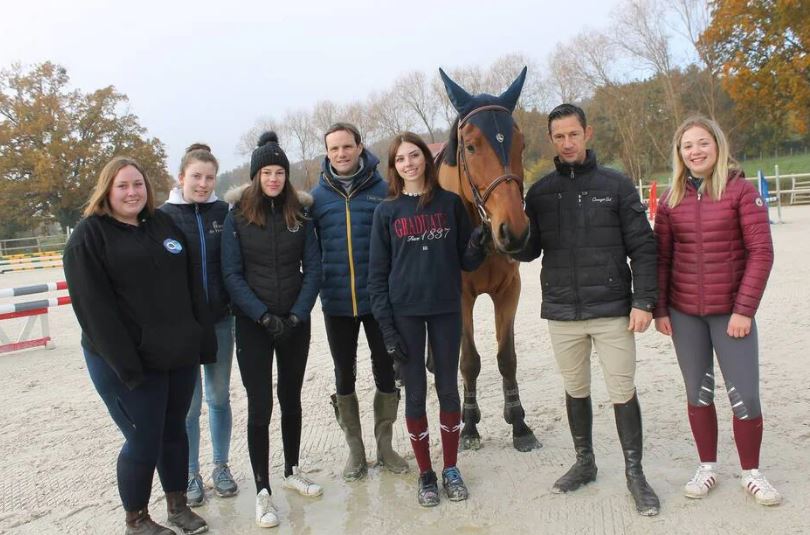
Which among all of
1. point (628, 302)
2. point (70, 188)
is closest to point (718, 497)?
point (628, 302)

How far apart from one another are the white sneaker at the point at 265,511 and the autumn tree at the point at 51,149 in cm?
3563

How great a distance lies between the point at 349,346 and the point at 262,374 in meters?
0.57

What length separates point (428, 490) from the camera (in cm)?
324

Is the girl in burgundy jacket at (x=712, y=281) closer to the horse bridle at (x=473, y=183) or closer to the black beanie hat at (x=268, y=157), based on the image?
the horse bridle at (x=473, y=183)

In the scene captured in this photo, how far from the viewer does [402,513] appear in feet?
10.3

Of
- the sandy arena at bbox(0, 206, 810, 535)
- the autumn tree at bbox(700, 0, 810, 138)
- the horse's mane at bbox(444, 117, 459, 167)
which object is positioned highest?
the autumn tree at bbox(700, 0, 810, 138)

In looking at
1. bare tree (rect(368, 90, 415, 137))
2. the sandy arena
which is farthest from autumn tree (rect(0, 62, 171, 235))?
the sandy arena

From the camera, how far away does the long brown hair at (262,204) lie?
3.22 metres

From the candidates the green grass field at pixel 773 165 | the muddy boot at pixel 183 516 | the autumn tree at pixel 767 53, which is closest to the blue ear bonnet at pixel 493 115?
the muddy boot at pixel 183 516

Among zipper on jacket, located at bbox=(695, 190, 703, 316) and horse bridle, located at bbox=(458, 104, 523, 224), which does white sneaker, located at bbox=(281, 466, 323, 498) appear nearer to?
horse bridle, located at bbox=(458, 104, 523, 224)

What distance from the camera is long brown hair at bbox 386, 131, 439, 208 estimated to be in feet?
10.5

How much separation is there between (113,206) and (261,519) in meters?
1.78

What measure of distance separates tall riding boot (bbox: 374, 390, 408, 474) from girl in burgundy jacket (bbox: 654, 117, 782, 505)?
1646 mm

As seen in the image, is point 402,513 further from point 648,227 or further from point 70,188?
point 70,188
